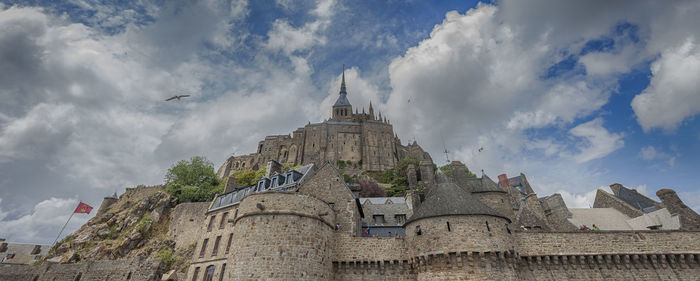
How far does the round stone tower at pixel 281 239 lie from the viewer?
14500mm

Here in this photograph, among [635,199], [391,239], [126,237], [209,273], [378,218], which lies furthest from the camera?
[126,237]

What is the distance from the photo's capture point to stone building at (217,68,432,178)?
251ft

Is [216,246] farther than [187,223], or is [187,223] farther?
[187,223]

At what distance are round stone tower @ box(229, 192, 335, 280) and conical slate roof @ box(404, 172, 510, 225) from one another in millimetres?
5888

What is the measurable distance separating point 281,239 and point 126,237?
85.5 feet

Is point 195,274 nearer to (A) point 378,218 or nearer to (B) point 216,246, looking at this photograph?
(B) point 216,246

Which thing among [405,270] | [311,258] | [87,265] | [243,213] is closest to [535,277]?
[405,270]

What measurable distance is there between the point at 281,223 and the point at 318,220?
91.7 inches

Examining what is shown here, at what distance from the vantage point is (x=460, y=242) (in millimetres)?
15148

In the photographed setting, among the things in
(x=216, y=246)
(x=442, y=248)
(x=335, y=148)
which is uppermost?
(x=335, y=148)

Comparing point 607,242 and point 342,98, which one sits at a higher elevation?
point 342,98

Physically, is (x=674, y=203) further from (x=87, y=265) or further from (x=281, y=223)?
(x=87, y=265)

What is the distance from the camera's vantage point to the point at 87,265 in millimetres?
25047

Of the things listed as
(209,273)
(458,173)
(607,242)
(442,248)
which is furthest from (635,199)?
(209,273)
